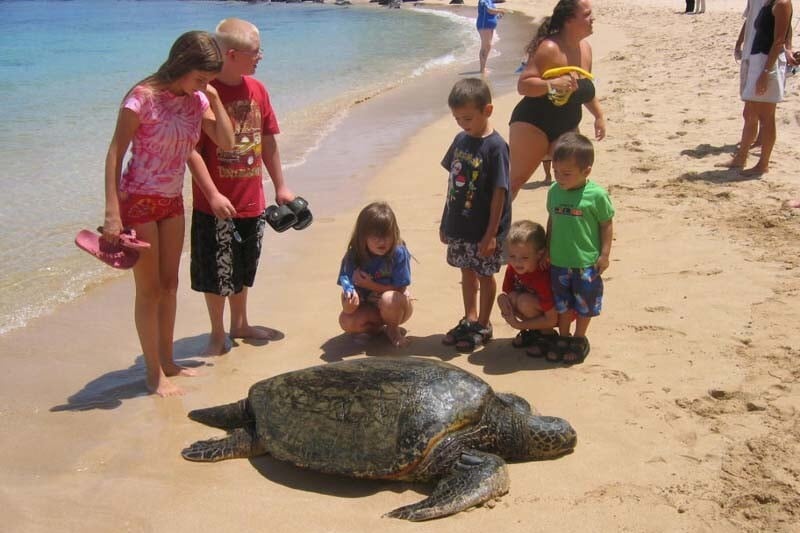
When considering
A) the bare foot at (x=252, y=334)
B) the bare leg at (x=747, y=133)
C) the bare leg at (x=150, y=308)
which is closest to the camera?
the bare leg at (x=150, y=308)

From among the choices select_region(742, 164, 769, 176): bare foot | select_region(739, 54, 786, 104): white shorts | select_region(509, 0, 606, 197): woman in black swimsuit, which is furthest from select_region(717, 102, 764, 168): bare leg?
select_region(509, 0, 606, 197): woman in black swimsuit

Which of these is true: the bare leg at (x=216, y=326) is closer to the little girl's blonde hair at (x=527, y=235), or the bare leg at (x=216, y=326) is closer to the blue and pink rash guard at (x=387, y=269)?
the blue and pink rash guard at (x=387, y=269)

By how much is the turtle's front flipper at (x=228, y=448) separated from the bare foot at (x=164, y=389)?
2.04ft

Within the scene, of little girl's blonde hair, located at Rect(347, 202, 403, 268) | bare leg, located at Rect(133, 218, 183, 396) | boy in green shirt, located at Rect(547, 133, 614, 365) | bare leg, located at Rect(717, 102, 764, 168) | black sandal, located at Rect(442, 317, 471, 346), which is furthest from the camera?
bare leg, located at Rect(717, 102, 764, 168)

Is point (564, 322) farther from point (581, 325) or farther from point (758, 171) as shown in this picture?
point (758, 171)

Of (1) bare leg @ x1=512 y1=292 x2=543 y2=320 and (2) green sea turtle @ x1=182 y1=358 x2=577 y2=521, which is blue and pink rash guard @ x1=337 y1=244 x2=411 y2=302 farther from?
(2) green sea turtle @ x1=182 y1=358 x2=577 y2=521

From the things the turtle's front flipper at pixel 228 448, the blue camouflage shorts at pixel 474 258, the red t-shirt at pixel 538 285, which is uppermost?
the blue camouflage shorts at pixel 474 258

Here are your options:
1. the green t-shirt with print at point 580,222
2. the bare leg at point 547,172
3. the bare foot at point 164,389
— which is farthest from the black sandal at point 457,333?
the bare leg at point 547,172

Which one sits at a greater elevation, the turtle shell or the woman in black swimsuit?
the woman in black swimsuit

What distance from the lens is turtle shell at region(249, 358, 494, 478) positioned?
11.4 feet

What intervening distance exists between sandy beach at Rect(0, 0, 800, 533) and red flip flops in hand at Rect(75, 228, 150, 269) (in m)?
0.84

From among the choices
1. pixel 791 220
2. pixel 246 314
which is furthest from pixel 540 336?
pixel 791 220

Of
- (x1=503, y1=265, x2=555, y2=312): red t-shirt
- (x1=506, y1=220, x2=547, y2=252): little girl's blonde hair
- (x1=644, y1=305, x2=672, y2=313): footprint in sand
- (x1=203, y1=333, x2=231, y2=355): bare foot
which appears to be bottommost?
(x1=203, y1=333, x2=231, y2=355): bare foot

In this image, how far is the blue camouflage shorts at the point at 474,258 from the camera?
187 inches
